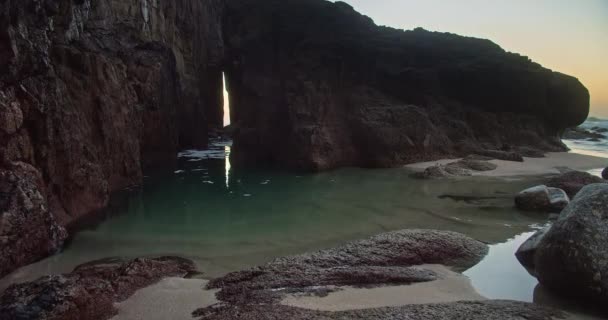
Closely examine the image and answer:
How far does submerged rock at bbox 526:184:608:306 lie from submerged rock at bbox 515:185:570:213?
419cm

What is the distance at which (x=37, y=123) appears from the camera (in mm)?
7246

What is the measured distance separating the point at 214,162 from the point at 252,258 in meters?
13.5

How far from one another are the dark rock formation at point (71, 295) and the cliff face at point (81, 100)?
1.83 metres

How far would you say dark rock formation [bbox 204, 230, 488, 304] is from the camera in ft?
15.1

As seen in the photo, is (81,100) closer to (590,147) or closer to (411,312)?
(411,312)

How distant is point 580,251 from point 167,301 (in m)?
4.10

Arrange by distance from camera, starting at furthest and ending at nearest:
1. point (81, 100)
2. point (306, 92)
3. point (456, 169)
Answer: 1. point (306, 92)
2. point (456, 169)
3. point (81, 100)

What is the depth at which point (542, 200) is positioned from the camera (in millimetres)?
8578

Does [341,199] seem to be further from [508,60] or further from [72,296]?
[508,60]

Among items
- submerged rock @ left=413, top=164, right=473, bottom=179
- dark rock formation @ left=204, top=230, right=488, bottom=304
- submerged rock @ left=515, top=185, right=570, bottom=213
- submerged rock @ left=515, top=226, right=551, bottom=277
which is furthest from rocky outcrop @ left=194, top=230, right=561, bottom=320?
submerged rock @ left=413, top=164, right=473, bottom=179

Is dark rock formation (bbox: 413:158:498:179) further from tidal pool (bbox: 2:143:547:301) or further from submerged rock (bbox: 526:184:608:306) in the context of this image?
submerged rock (bbox: 526:184:608:306)

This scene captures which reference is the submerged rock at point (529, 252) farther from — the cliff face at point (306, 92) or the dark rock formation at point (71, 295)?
the cliff face at point (306, 92)

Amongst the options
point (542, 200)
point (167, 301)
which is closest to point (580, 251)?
point (167, 301)

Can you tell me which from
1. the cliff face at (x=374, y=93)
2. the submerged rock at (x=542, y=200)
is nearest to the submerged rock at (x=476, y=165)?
the cliff face at (x=374, y=93)
